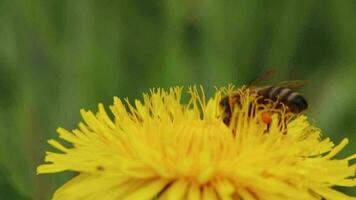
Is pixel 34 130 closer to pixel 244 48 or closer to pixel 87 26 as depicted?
pixel 87 26

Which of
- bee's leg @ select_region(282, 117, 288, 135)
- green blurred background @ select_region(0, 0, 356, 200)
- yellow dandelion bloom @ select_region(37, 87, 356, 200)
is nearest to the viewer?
yellow dandelion bloom @ select_region(37, 87, 356, 200)

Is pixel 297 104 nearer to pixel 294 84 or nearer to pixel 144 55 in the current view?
pixel 294 84

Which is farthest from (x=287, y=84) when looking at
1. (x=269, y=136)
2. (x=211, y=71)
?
(x=211, y=71)

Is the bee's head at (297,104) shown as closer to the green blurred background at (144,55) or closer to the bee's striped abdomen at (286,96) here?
the bee's striped abdomen at (286,96)

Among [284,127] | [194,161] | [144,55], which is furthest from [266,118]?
[144,55]

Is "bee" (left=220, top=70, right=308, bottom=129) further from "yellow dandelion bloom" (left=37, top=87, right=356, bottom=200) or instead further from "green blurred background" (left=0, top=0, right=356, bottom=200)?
"green blurred background" (left=0, top=0, right=356, bottom=200)

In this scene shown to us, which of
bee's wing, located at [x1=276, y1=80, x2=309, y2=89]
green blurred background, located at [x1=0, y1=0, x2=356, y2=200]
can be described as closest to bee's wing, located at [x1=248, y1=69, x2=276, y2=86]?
bee's wing, located at [x1=276, y1=80, x2=309, y2=89]

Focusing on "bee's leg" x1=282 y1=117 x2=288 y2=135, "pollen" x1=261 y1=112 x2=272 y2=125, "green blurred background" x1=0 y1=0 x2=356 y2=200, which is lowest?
"bee's leg" x1=282 y1=117 x2=288 y2=135
